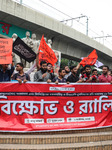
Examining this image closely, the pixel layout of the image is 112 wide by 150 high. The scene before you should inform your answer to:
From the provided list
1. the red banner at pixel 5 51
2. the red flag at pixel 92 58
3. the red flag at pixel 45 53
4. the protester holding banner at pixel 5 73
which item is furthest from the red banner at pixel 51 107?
the red flag at pixel 92 58

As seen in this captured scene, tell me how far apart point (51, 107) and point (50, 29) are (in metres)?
12.4

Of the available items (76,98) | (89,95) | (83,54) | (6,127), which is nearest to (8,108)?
(6,127)

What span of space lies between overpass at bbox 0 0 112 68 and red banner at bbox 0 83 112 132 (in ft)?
29.7

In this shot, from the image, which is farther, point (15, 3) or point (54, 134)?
point (15, 3)

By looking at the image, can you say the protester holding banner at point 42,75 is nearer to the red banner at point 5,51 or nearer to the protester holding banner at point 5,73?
the protester holding banner at point 5,73

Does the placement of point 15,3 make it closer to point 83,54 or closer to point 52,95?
point 52,95

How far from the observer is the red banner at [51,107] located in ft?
13.6

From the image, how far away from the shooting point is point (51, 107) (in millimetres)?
4312

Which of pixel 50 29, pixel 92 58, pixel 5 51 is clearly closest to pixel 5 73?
pixel 5 51

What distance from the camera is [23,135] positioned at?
159 inches

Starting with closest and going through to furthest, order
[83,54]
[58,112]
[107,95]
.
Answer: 1. [58,112]
2. [107,95]
3. [83,54]

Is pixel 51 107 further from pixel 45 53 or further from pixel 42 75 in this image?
pixel 45 53

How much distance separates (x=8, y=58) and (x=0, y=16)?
29.1ft

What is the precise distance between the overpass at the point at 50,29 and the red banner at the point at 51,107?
905 cm
